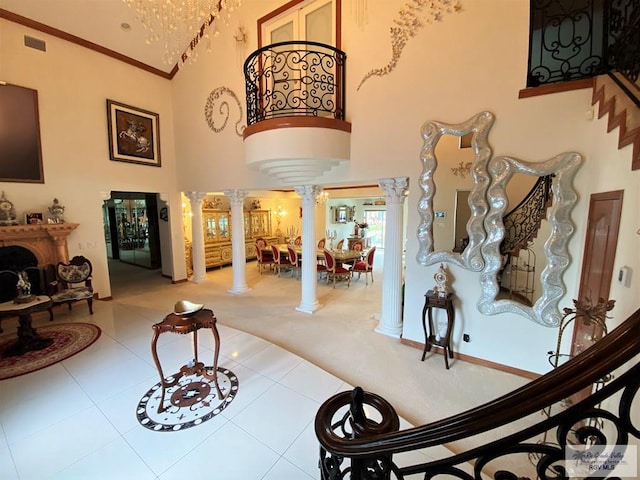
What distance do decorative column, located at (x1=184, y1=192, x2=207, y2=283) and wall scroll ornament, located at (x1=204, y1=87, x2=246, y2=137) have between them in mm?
1890

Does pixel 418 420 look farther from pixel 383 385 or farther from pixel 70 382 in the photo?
pixel 70 382

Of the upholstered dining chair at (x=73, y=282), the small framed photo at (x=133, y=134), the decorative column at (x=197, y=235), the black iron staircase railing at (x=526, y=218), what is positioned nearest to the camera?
the black iron staircase railing at (x=526, y=218)

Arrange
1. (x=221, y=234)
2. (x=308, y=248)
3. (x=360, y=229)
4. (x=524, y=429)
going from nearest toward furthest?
(x=524, y=429)
(x=308, y=248)
(x=221, y=234)
(x=360, y=229)

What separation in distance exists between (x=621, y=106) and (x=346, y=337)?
406cm

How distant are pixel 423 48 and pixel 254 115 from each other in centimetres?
289

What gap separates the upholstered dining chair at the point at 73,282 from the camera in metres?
4.96

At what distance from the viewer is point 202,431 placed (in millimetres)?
2430

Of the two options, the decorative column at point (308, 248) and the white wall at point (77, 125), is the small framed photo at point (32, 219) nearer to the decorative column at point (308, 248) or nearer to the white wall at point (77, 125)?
the white wall at point (77, 125)

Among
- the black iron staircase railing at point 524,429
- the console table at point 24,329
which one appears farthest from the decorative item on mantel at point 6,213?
the black iron staircase railing at point 524,429

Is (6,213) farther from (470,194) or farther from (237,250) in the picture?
(470,194)

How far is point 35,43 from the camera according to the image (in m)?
4.93

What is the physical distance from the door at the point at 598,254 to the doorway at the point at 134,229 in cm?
948

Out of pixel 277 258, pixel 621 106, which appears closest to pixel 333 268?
Result: pixel 277 258

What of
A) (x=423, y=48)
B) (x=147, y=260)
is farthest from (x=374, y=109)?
(x=147, y=260)
